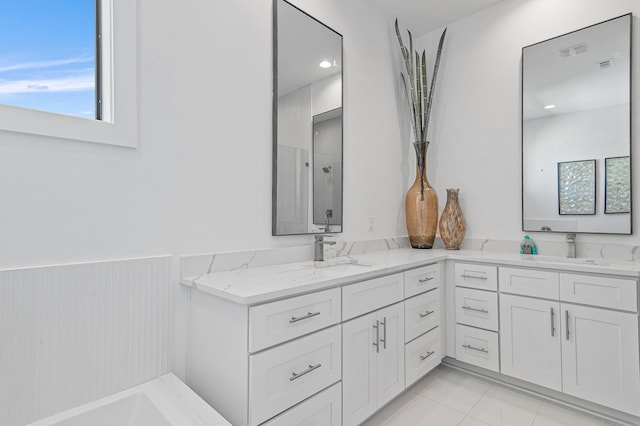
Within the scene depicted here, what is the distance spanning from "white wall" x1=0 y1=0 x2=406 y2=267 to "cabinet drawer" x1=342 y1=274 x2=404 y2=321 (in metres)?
0.57

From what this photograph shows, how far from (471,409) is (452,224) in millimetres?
1365

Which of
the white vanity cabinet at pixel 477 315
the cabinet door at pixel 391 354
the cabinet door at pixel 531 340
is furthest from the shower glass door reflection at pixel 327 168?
the cabinet door at pixel 531 340

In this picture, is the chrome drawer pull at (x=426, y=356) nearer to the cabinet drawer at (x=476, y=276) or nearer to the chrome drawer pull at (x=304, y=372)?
the cabinet drawer at (x=476, y=276)

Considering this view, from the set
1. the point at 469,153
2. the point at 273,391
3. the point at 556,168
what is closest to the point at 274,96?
the point at 273,391

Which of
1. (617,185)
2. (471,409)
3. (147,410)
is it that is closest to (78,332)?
(147,410)

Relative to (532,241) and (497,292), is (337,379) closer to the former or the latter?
(497,292)

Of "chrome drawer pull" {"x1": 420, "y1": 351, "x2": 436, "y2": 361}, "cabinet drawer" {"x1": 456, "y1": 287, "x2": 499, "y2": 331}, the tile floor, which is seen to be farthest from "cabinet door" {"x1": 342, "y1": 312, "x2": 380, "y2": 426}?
"cabinet drawer" {"x1": 456, "y1": 287, "x2": 499, "y2": 331}

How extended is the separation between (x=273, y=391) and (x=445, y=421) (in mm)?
1178

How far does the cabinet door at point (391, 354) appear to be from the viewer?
5.74 ft

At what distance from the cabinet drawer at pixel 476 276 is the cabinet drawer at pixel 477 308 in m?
0.04

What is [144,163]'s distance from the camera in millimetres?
1398

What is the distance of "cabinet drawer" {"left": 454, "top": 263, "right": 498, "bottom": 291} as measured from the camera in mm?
2193

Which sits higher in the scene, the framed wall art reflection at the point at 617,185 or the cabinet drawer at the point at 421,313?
the framed wall art reflection at the point at 617,185

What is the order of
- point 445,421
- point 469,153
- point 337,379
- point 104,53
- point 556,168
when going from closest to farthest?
point 104,53 < point 337,379 < point 445,421 < point 556,168 < point 469,153
